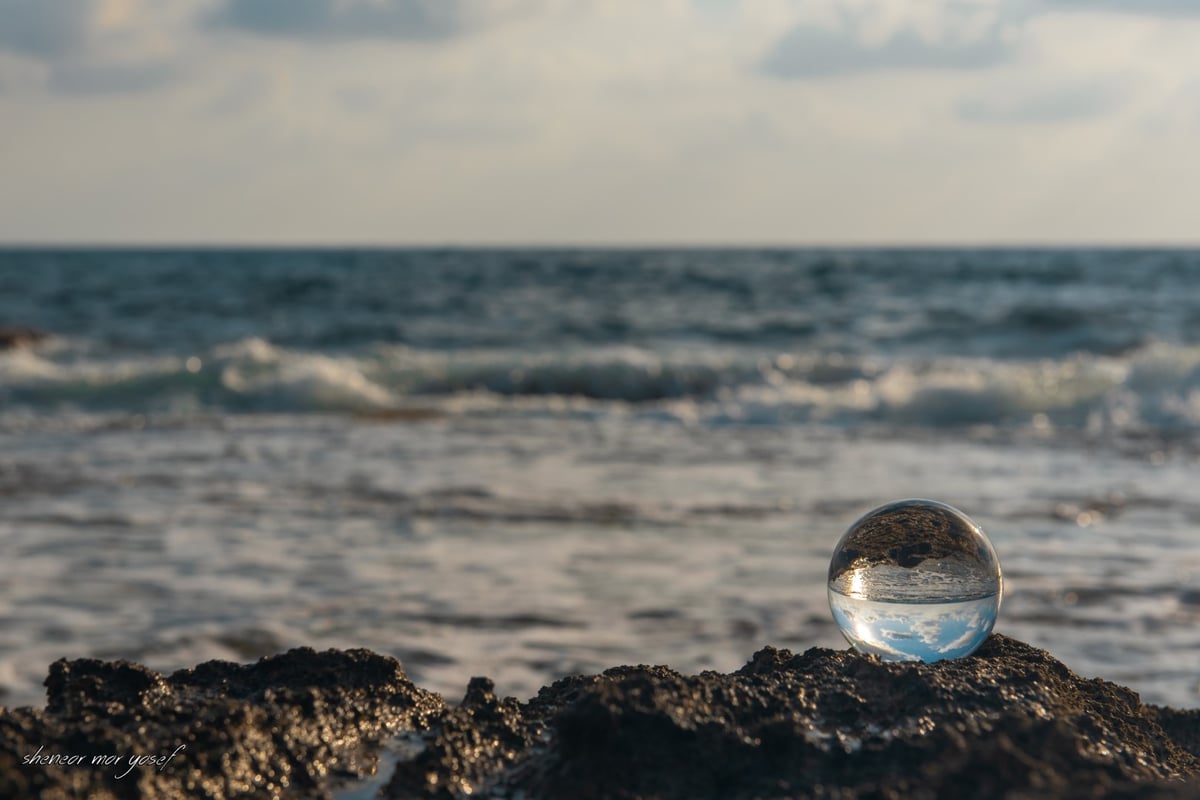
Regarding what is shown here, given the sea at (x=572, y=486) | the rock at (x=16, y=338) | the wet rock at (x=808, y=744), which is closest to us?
the wet rock at (x=808, y=744)

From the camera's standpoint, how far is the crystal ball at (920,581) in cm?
187

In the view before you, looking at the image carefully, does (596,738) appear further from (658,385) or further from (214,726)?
(658,385)

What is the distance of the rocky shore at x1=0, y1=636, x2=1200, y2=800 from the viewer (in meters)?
1.34

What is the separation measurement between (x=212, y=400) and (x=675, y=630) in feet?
34.2

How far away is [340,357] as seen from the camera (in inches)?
675

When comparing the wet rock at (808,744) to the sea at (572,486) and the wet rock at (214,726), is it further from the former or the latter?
the sea at (572,486)

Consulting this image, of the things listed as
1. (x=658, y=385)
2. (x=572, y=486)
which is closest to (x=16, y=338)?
(x=658, y=385)

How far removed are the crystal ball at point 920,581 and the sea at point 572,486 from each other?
179 cm

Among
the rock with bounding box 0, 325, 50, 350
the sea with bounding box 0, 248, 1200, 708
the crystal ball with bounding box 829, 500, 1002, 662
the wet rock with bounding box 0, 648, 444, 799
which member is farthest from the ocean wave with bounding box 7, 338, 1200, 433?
the wet rock with bounding box 0, 648, 444, 799

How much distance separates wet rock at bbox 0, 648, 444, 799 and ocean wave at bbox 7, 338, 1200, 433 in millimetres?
9380

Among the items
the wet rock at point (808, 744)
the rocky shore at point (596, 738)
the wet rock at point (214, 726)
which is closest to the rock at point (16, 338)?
the wet rock at point (214, 726)

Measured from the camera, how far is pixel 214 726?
146 cm

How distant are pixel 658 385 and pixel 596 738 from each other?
13155 millimetres

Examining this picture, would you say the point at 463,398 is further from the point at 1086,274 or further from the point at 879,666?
the point at 1086,274
